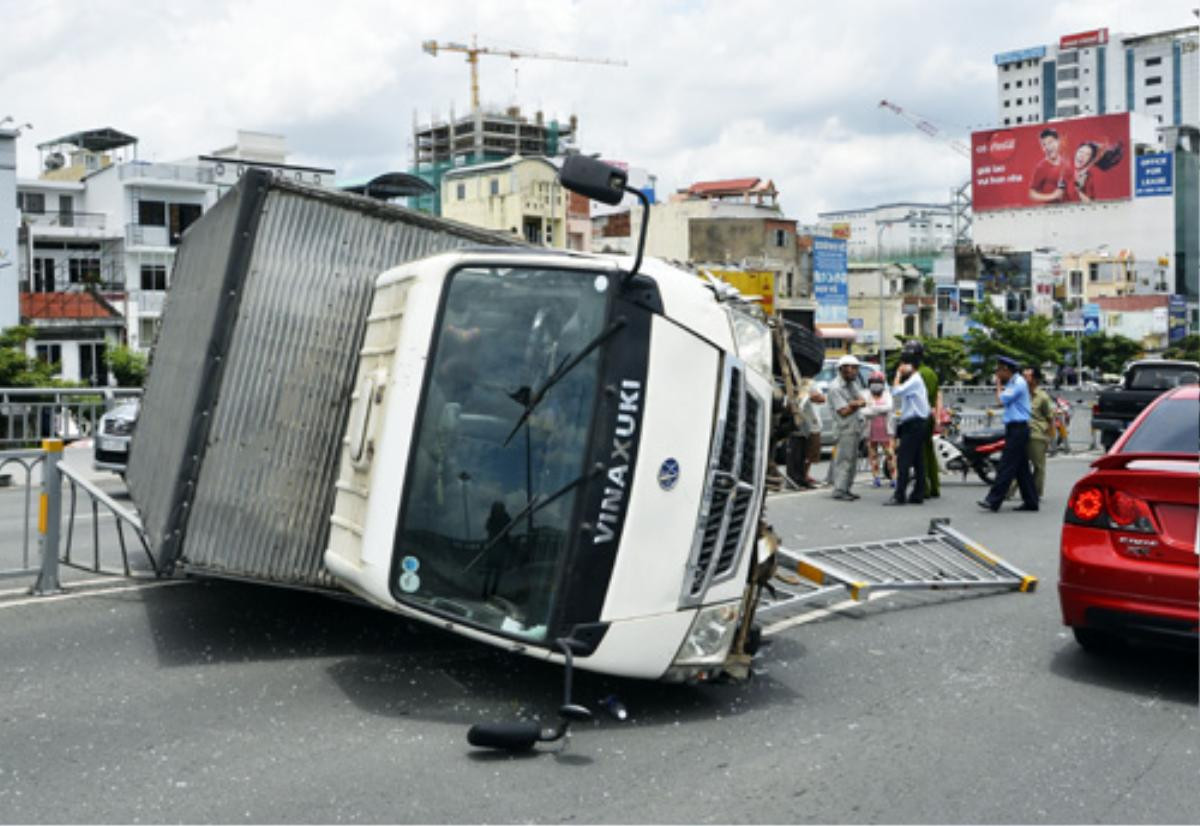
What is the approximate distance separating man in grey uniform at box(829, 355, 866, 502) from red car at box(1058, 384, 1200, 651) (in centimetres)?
860

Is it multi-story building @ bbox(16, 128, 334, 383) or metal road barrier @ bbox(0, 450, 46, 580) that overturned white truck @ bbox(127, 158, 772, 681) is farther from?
multi-story building @ bbox(16, 128, 334, 383)

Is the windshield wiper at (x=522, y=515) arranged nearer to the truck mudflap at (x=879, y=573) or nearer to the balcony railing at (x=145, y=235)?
the truck mudflap at (x=879, y=573)

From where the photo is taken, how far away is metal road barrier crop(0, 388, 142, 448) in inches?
787

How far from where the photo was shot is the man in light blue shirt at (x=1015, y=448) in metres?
14.3

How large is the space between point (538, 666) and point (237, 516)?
1.76 metres

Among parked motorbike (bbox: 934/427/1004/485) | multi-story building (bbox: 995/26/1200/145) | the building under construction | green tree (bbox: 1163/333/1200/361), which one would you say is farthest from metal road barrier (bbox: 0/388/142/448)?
multi-story building (bbox: 995/26/1200/145)

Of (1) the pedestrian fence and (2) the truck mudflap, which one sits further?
(1) the pedestrian fence

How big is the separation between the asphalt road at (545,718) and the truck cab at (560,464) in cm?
55

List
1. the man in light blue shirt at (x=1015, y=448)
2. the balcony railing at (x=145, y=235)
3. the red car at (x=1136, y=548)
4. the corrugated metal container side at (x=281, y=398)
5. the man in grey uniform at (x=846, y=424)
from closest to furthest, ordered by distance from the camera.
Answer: the red car at (x=1136, y=548) → the corrugated metal container side at (x=281, y=398) → the man in light blue shirt at (x=1015, y=448) → the man in grey uniform at (x=846, y=424) → the balcony railing at (x=145, y=235)

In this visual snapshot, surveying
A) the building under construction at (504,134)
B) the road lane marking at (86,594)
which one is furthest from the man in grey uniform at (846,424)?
the building under construction at (504,134)

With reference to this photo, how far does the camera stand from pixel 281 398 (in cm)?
682

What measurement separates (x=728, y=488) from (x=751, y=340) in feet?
2.70

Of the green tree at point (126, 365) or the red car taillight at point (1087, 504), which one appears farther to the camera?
the green tree at point (126, 365)

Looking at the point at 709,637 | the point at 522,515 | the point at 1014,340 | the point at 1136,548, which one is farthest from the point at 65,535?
the point at 1014,340
